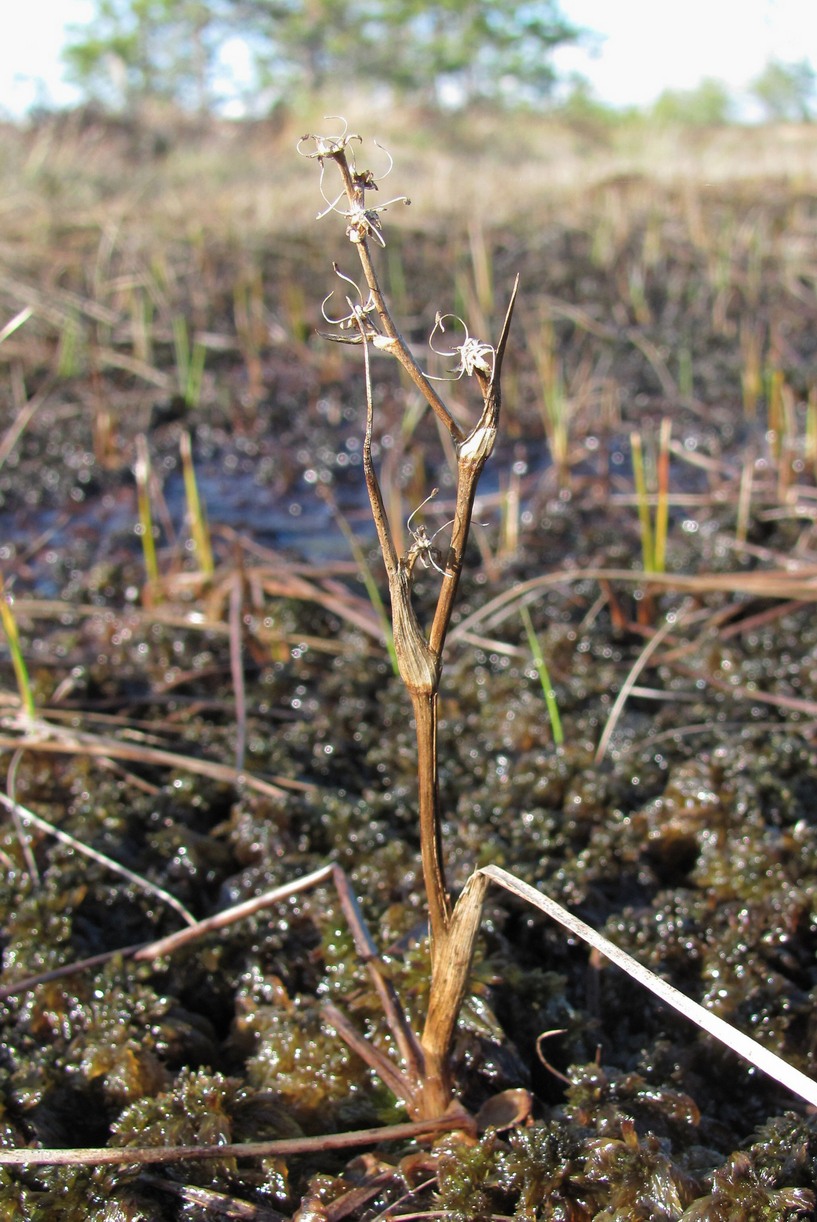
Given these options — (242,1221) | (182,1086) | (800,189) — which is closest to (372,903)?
(182,1086)

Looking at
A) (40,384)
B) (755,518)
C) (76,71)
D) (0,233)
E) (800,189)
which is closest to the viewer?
(755,518)

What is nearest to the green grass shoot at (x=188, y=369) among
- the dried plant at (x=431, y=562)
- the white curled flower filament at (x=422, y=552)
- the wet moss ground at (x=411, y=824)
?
the wet moss ground at (x=411, y=824)

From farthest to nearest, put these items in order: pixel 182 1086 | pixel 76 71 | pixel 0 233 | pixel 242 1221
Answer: pixel 76 71
pixel 0 233
pixel 182 1086
pixel 242 1221

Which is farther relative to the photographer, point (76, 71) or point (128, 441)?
point (76, 71)

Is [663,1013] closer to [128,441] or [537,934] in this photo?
[537,934]

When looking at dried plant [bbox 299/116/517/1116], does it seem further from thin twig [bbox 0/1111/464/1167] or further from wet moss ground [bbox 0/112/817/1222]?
wet moss ground [bbox 0/112/817/1222]

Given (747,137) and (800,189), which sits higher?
(747,137)

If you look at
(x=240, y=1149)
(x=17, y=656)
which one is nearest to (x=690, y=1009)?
(x=240, y=1149)

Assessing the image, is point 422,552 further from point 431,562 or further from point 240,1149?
point 240,1149

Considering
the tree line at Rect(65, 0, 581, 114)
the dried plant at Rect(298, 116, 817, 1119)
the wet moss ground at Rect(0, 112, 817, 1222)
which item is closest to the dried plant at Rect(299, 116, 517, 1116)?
the dried plant at Rect(298, 116, 817, 1119)
